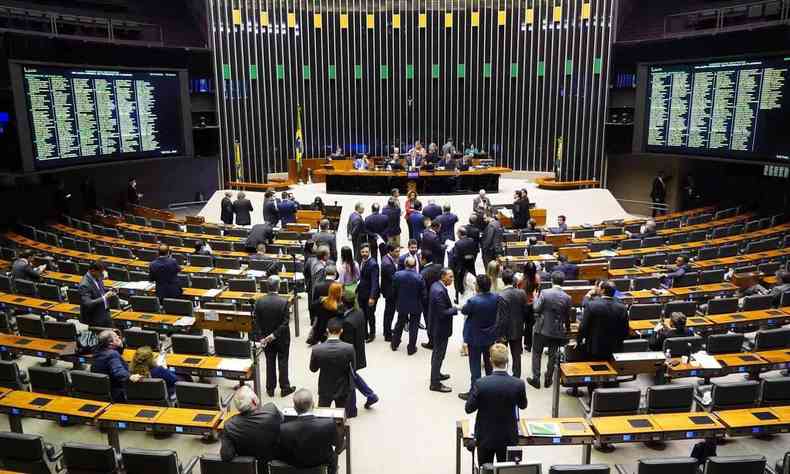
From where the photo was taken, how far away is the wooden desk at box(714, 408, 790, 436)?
505 cm

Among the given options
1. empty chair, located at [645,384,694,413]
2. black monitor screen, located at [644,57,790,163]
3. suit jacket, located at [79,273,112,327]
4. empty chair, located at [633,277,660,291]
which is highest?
black monitor screen, located at [644,57,790,163]

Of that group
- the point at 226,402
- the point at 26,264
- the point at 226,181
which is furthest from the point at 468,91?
the point at 226,402

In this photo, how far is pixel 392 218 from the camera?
453 inches

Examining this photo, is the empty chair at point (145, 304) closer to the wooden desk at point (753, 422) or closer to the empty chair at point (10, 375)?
the empty chair at point (10, 375)

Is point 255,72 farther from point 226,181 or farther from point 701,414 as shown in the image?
point 701,414

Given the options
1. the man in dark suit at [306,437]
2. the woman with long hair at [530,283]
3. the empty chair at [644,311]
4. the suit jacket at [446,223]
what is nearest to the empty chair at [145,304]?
the man in dark suit at [306,437]

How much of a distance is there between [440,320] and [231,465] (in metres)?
3.16

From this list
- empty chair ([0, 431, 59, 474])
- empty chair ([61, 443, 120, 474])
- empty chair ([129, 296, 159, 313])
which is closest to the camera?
empty chair ([61, 443, 120, 474])

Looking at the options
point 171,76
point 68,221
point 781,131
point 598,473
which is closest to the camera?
point 598,473

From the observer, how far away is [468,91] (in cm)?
2192

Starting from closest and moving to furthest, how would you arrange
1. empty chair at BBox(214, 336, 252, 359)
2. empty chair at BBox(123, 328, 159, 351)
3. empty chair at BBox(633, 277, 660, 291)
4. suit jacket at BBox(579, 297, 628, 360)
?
suit jacket at BBox(579, 297, 628, 360) → empty chair at BBox(214, 336, 252, 359) → empty chair at BBox(123, 328, 159, 351) → empty chair at BBox(633, 277, 660, 291)

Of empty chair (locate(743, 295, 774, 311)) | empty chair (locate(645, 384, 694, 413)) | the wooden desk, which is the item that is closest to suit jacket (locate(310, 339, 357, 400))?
empty chair (locate(645, 384, 694, 413))

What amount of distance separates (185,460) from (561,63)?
18263 millimetres

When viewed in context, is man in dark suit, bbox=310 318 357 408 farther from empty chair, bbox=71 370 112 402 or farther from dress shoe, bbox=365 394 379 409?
empty chair, bbox=71 370 112 402
